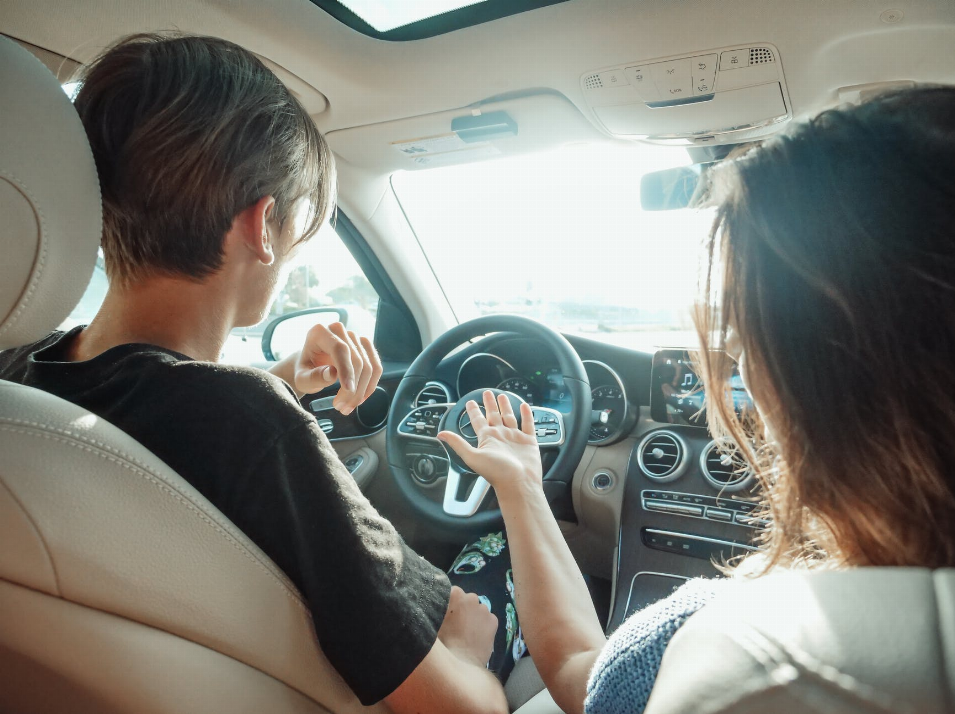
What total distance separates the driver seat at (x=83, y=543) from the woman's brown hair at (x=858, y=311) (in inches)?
26.8

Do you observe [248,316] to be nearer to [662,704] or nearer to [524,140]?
[662,704]

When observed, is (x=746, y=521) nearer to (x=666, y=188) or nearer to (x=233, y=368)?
(x=666, y=188)

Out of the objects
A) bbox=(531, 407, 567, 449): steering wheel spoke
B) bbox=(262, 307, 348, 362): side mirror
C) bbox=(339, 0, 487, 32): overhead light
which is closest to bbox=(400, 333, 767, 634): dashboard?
bbox=(531, 407, 567, 449): steering wheel spoke

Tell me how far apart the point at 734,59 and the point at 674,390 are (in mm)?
921

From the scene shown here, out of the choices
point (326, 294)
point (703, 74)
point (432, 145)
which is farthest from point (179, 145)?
point (326, 294)

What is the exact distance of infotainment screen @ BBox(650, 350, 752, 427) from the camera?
78.7 inches

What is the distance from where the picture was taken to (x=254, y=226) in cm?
109

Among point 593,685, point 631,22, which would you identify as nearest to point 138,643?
point 593,685

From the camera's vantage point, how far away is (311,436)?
2.97ft

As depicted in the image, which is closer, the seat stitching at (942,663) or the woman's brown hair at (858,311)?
the seat stitching at (942,663)

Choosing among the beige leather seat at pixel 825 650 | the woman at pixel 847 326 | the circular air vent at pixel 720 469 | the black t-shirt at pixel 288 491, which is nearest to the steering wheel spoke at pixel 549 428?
the circular air vent at pixel 720 469

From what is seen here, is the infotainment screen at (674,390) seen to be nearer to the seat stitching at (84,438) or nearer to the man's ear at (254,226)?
the man's ear at (254,226)

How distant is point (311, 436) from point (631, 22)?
3.93 feet

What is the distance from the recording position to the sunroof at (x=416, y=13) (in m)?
1.54
